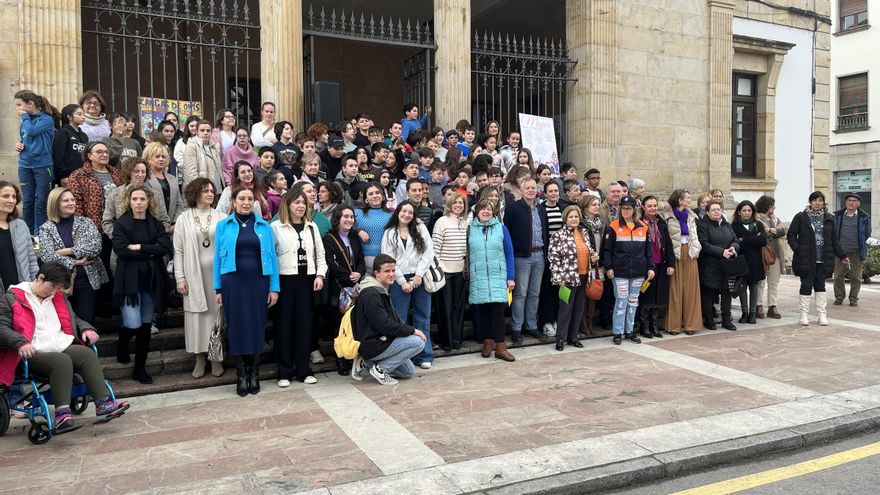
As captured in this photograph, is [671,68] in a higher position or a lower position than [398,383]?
higher

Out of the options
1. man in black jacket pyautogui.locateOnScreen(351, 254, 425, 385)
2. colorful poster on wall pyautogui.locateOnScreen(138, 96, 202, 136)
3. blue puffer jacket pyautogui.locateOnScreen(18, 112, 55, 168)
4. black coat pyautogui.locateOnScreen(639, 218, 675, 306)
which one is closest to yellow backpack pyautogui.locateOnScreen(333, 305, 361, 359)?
man in black jacket pyautogui.locateOnScreen(351, 254, 425, 385)

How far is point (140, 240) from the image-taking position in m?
6.02

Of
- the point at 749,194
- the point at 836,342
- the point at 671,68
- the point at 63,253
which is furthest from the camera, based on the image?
the point at 749,194

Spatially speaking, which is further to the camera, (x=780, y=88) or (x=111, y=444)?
(x=780, y=88)

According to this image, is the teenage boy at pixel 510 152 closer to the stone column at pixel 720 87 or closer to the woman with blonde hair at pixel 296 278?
the woman with blonde hair at pixel 296 278

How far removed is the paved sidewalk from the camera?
4105 millimetres

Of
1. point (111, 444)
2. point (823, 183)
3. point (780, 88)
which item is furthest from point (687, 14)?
point (111, 444)

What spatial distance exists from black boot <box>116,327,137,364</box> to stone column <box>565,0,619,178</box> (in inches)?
358

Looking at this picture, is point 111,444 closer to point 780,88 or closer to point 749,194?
point 749,194

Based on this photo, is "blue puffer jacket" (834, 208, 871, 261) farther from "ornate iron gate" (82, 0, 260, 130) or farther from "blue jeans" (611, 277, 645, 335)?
"ornate iron gate" (82, 0, 260, 130)

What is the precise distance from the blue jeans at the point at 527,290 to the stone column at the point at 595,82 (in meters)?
5.28

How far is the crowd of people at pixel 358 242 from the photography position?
6.02m

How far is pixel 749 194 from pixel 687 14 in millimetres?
4646

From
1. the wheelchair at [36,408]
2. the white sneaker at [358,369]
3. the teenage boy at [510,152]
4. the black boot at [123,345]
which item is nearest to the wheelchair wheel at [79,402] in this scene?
the wheelchair at [36,408]
